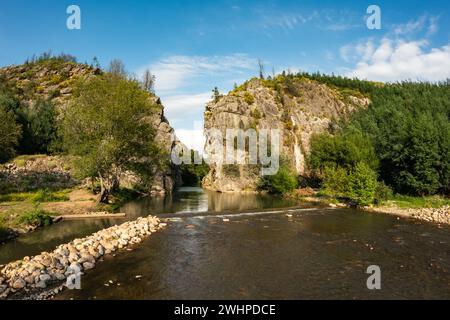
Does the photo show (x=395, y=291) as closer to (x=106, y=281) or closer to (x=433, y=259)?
(x=433, y=259)

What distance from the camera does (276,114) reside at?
10775 centimetres

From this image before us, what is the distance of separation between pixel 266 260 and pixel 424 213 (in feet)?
93.4

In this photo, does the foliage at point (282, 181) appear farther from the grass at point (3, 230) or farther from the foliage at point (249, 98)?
the grass at point (3, 230)

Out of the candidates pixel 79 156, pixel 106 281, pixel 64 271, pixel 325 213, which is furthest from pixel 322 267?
pixel 79 156

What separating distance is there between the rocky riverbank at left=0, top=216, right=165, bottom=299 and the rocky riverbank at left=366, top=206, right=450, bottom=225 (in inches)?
1268

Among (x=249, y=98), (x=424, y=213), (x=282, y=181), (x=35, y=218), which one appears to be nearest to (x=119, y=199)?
(x=35, y=218)

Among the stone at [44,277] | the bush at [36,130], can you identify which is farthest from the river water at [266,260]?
the bush at [36,130]

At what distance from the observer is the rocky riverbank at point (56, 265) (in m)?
17.5

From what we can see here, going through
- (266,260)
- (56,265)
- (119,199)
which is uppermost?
(119,199)

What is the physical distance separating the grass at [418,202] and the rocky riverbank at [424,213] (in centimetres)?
292

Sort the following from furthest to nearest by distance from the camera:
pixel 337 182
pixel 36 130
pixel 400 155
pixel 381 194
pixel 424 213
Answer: pixel 36 130
pixel 400 155
pixel 337 182
pixel 381 194
pixel 424 213

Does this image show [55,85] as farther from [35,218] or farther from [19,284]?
[19,284]

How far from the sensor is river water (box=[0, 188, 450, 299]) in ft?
58.2
